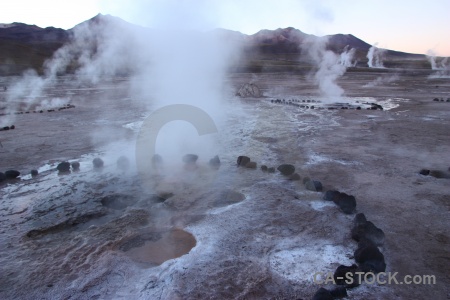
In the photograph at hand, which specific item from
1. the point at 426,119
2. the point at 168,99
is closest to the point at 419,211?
the point at 426,119

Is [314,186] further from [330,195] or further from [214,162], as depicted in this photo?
[214,162]

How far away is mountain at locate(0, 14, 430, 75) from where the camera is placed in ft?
92.8

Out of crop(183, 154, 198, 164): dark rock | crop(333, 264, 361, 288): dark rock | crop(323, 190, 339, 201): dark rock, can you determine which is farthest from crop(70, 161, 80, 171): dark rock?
crop(333, 264, 361, 288): dark rock

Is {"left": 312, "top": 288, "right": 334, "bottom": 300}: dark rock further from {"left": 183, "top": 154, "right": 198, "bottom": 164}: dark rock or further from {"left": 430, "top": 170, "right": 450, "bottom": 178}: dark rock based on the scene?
{"left": 183, "top": 154, "right": 198, "bottom": 164}: dark rock

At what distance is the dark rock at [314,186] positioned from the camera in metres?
6.42

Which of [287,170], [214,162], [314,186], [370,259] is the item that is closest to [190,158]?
[214,162]

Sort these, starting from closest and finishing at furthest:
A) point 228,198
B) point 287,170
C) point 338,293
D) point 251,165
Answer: point 338,293
point 228,198
point 287,170
point 251,165

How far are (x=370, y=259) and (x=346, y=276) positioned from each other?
0.44 metres

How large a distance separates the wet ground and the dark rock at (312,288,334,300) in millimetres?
227

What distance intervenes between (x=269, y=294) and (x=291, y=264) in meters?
0.63

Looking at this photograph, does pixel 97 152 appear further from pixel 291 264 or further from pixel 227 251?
pixel 291 264

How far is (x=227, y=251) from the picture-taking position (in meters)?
4.51

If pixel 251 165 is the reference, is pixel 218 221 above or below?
below

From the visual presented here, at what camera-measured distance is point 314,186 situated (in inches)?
253
